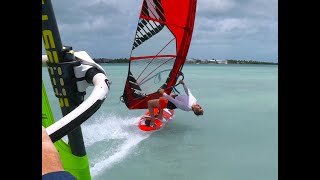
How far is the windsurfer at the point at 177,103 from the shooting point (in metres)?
6.87

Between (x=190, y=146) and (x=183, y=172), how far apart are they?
151 centimetres

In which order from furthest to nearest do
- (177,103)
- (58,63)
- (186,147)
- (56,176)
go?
(177,103) → (186,147) → (58,63) → (56,176)

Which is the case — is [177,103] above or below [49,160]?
below

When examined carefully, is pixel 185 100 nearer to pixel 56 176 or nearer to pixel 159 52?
pixel 159 52

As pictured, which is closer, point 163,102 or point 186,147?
point 186,147

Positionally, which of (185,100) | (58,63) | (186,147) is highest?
(58,63)

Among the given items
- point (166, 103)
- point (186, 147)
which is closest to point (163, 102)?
point (166, 103)

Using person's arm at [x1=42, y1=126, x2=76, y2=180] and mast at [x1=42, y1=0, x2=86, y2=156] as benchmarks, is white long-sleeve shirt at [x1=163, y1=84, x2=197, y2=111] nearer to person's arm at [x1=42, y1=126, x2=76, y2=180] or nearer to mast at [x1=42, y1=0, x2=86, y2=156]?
mast at [x1=42, y1=0, x2=86, y2=156]

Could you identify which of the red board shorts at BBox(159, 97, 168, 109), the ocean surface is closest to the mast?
the ocean surface

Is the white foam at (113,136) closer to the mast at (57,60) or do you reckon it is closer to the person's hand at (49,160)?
the mast at (57,60)

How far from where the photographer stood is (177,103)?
7.52 metres
